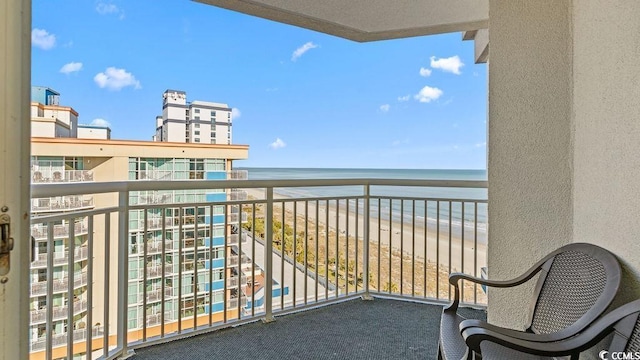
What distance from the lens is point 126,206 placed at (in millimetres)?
2189

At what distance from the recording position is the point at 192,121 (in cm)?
591

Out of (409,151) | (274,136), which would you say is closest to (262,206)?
(274,136)

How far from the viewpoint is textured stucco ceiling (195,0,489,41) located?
2.62 meters

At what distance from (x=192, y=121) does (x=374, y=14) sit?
4.14m

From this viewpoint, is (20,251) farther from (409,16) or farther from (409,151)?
(409,151)

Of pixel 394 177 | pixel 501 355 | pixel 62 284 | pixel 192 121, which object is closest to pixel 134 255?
pixel 62 284

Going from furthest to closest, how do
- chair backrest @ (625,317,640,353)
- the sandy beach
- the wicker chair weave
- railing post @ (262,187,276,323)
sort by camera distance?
the sandy beach < railing post @ (262,187,276,323) < the wicker chair weave < chair backrest @ (625,317,640,353)

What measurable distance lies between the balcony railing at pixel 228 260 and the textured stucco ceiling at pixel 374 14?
1413 mm

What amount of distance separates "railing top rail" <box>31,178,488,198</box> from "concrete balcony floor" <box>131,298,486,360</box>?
1157 mm

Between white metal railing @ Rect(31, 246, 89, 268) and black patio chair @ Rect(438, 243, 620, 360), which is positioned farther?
white metal railing @ Rect(31, 246, 89, 268)

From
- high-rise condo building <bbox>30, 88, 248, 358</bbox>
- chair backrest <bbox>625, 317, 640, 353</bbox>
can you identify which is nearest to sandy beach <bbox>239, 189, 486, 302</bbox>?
high-rise condo building <bbox>30, 88, 248, 358</bbox>

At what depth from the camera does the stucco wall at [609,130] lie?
1243mm

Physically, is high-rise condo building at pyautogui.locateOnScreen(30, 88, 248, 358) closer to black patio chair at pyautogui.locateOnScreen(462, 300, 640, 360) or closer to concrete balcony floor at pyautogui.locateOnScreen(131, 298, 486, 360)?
concrete balcony floor at pyautogui.locateOnScreen(131, 298, 486, 360)

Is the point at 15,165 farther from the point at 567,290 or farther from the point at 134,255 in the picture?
the point at 134,255
